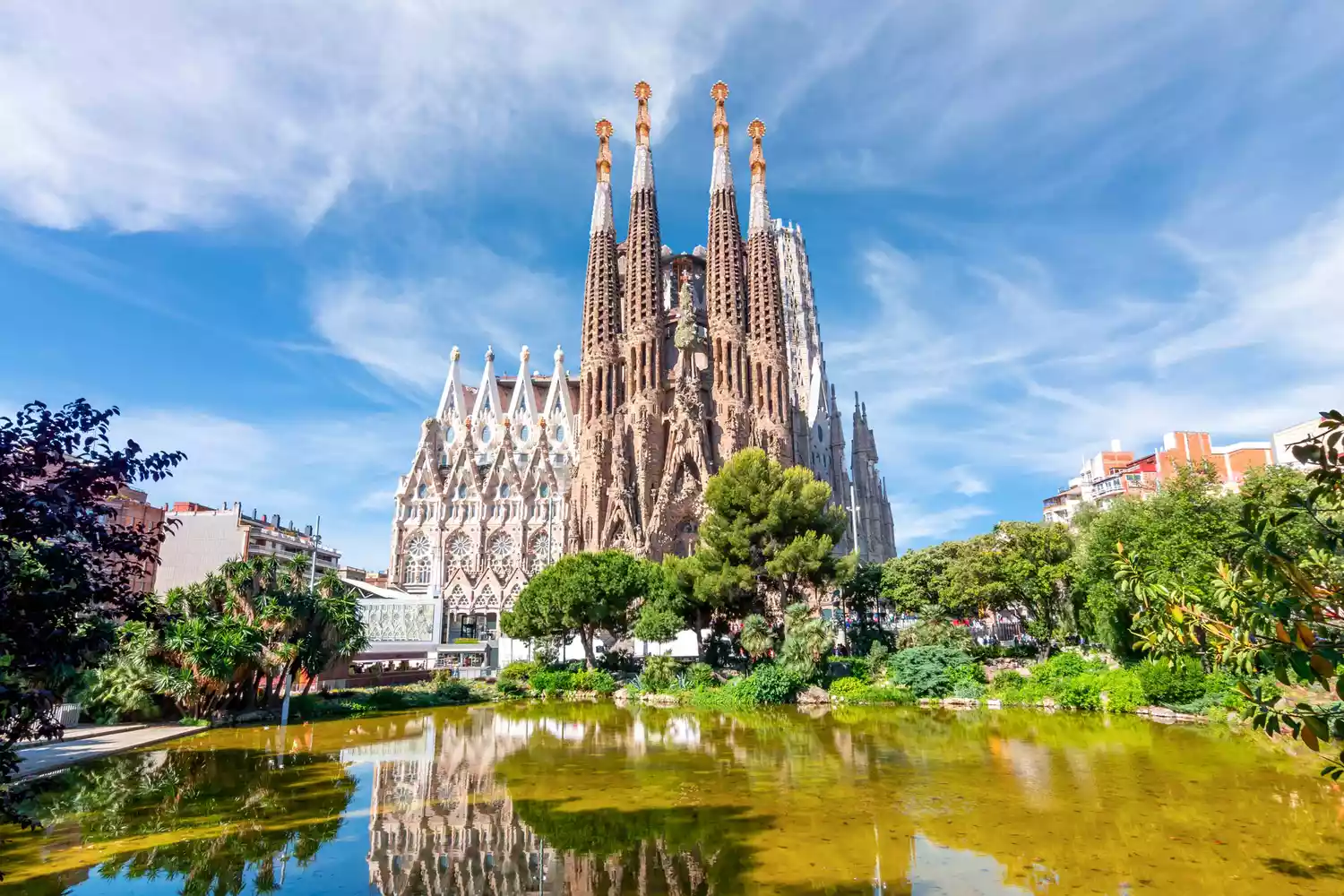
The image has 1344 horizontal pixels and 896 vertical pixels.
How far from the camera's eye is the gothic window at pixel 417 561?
Answer: 5538 cm

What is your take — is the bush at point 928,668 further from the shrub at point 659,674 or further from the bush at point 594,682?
the bush at point 594,682

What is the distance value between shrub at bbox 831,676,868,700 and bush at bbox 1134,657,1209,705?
28.0 feet

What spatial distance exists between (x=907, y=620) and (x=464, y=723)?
39.1 metres

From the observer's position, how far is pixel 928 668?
24.9m

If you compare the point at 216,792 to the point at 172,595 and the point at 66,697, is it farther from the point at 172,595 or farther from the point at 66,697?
the point at 66,697

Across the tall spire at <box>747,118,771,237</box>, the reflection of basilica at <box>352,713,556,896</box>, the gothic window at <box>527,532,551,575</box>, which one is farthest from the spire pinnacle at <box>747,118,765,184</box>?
the reflection of basilica at <box>352,713,556,896</box>

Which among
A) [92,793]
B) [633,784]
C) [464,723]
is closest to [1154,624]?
[633,784]

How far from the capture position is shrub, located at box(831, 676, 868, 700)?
82.5ft

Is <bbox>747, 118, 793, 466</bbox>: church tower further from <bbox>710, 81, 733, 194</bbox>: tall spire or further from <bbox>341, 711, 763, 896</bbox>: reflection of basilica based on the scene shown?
Result: <bbox>341, 711, 763, 896</bbox>: reflection of basilica

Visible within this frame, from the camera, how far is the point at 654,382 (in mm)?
48219

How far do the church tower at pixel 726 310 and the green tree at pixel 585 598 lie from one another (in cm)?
1431

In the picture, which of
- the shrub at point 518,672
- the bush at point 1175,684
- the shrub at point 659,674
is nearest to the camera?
the bush at point 1175,684

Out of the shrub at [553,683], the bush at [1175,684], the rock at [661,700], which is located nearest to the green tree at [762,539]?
the rock at [661,700]

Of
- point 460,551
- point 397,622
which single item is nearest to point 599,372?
point 460,551
